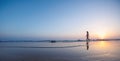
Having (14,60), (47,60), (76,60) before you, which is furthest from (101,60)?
(14,60)

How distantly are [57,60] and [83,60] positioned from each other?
2800 millimetres

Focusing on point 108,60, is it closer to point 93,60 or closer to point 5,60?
point 93,60

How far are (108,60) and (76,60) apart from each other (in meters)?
3.37

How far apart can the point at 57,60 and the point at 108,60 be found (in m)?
5.42

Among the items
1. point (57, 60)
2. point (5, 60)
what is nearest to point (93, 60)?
point (57, 60)

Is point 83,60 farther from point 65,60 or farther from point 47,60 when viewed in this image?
point 47,60

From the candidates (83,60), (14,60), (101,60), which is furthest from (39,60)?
(101,60)

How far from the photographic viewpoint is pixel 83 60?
19.1m

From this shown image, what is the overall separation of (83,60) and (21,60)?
680cm

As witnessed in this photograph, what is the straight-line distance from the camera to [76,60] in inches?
751

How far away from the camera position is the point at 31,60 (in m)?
19.5

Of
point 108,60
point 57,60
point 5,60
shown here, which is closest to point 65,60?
point 57,60

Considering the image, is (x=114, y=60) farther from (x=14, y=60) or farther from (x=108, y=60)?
(x=14, y=60)

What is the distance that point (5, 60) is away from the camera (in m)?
19.6
